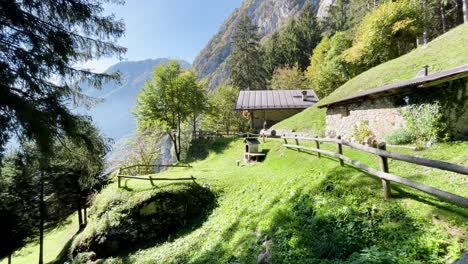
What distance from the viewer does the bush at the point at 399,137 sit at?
11686 millimetres

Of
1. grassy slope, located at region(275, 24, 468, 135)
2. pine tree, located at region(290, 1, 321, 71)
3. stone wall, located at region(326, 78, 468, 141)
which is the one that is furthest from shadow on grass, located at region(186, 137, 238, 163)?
pine tree, located at region(290, 1, 321, 71)

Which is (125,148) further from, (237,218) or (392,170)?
(392,170)

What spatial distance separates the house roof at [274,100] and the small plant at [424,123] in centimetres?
2091

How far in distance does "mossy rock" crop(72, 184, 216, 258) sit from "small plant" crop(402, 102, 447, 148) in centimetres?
927

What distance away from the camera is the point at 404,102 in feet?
39.6

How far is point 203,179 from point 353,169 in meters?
7.97

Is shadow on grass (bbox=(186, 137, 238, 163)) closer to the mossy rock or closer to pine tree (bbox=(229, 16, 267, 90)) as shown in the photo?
the mossy rock

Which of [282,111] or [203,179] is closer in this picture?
[203,179]

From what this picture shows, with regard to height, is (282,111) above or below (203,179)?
above

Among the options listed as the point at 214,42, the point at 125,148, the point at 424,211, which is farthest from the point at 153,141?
the point at 214,42

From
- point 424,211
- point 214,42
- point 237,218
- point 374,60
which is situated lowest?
point 237,218

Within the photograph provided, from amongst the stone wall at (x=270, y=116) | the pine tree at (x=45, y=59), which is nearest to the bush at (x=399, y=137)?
the pine tree at (x=45, y=59)

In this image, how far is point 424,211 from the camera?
5.11 m

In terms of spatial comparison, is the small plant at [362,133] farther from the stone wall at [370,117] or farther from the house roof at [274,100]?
the house roof at [274,100]
